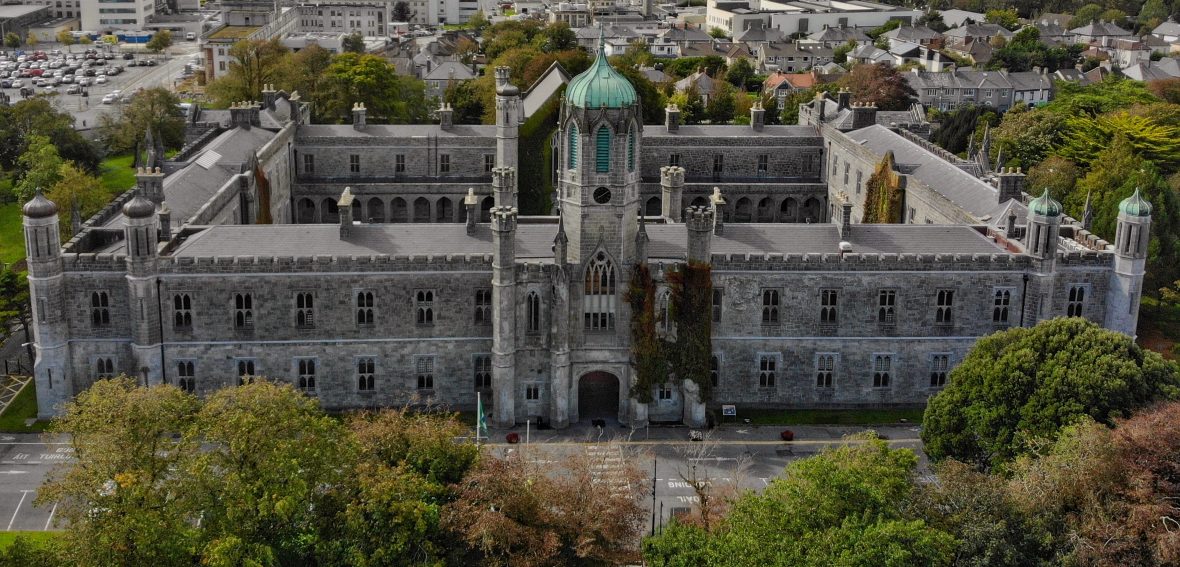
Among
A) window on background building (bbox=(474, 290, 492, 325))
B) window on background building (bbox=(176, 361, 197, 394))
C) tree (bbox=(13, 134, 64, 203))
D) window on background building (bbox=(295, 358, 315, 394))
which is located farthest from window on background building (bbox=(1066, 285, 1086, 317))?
tree (bbox=(13, 134, 64, 203))

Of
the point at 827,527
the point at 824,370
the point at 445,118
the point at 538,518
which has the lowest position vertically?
the point at 824,370

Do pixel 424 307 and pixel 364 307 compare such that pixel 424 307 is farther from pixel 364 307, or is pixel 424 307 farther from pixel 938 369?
pixel 938 369

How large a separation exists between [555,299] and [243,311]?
758 inches

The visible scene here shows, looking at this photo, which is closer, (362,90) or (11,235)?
(11,235)

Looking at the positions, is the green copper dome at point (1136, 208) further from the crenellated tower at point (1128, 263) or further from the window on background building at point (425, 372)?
the window on background building at point (425, 372)

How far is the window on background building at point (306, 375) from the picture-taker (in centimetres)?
7561

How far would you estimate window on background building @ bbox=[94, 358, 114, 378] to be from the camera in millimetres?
74500

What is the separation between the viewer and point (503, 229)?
7081 cm

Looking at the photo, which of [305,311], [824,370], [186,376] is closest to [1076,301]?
[824,370]

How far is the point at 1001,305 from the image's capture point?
7700 centimetres

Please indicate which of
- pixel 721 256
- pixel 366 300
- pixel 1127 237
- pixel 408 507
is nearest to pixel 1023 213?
pixel 1127 237

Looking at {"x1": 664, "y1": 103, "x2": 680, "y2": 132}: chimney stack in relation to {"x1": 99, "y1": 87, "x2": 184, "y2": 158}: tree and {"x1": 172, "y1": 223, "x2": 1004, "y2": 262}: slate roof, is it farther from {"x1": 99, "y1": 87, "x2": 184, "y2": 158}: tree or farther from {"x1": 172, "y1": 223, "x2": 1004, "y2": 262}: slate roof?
{"x1": 99, "y1": 87, "x2": 184, "y2": 158}: tree

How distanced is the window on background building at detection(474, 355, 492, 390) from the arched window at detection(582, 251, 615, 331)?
6.94m

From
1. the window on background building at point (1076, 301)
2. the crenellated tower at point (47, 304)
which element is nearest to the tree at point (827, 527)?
the window on background building at point (1076, 301)
